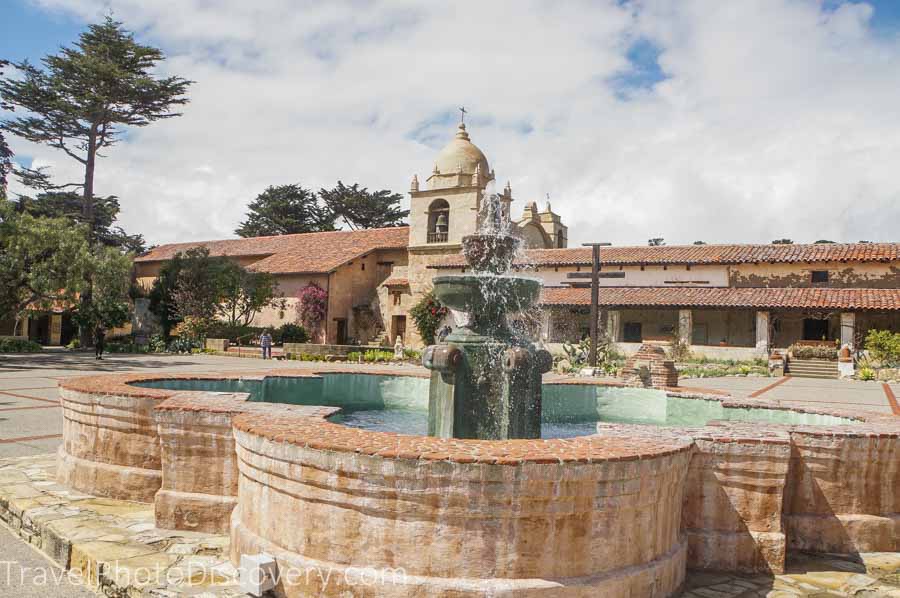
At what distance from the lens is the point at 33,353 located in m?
29.0

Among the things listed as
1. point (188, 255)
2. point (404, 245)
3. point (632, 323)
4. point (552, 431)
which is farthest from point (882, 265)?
point (188, 255)

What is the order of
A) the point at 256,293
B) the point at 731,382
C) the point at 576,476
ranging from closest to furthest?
the point at 576,476 → the point at 731,382 → the point at 256,293

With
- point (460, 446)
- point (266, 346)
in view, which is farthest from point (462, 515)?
point (266, 346)

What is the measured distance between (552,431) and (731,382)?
1542 cm

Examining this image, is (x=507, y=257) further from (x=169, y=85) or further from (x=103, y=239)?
(x=103, y=239)

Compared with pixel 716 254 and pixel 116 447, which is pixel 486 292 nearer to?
pixel 116 447

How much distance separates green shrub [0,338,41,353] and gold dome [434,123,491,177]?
2139 cm

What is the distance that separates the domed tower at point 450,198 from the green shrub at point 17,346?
1903cm

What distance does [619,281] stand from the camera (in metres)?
34.2

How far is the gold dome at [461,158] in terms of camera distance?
34.6 metres

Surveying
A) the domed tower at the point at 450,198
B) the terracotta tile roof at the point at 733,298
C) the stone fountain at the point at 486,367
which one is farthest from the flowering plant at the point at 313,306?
the stone fountain at the point at 486,367

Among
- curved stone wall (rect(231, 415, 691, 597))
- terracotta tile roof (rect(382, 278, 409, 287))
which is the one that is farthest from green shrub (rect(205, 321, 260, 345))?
curved stone wall (rect(231, 415, 691, 597))

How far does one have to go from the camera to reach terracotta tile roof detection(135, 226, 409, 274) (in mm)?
38125

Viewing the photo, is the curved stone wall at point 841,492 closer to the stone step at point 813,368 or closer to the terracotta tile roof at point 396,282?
the stone step at point 813,368
